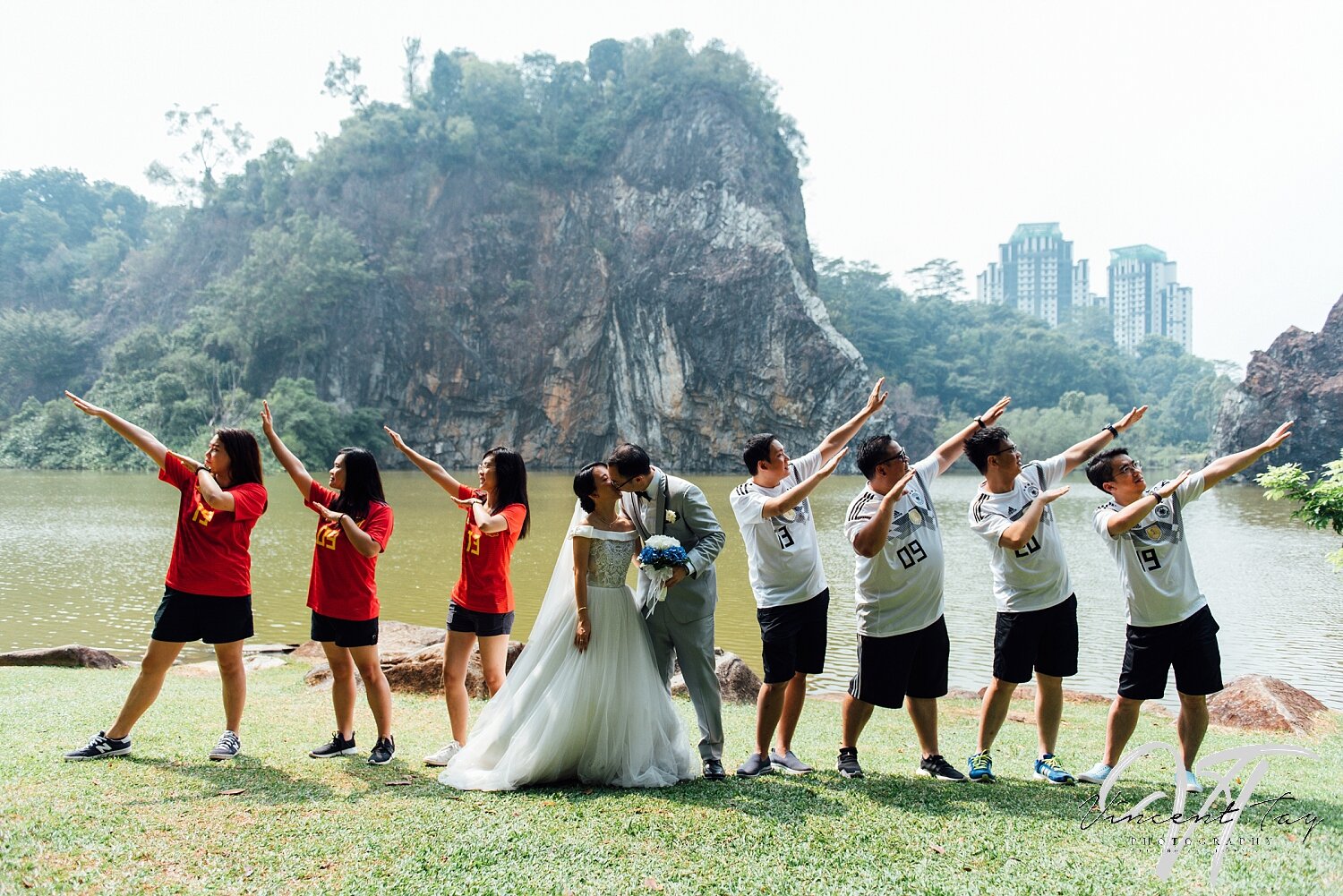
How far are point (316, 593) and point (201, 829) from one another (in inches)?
60.9

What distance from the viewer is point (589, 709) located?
4367mm

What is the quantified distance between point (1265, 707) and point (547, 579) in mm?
10359

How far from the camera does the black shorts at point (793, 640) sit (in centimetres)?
471

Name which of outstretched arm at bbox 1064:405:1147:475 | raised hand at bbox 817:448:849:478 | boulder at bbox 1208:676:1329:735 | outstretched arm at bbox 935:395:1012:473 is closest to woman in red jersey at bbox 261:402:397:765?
raised hand at bbox 817:448:849:478

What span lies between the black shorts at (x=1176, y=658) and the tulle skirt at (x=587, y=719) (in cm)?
223

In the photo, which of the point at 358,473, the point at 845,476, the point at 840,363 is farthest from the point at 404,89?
the point at 358,473

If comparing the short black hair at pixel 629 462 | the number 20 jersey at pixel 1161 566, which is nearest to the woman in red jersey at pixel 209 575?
the short black hair at pixel 629 462

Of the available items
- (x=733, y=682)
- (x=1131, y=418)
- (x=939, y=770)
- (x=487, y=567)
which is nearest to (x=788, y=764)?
(x=939, y=770)

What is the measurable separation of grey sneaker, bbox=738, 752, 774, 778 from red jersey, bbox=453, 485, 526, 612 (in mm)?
1576

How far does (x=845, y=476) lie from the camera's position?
55.8 meters

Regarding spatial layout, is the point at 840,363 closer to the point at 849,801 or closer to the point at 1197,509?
the point at 1197,509

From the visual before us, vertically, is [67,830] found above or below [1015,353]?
below

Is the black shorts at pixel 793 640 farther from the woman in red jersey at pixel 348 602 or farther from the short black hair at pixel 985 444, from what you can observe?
the woman in red jersey at pixel 348 602

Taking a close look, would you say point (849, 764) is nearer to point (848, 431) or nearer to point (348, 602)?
point (848, 431)
